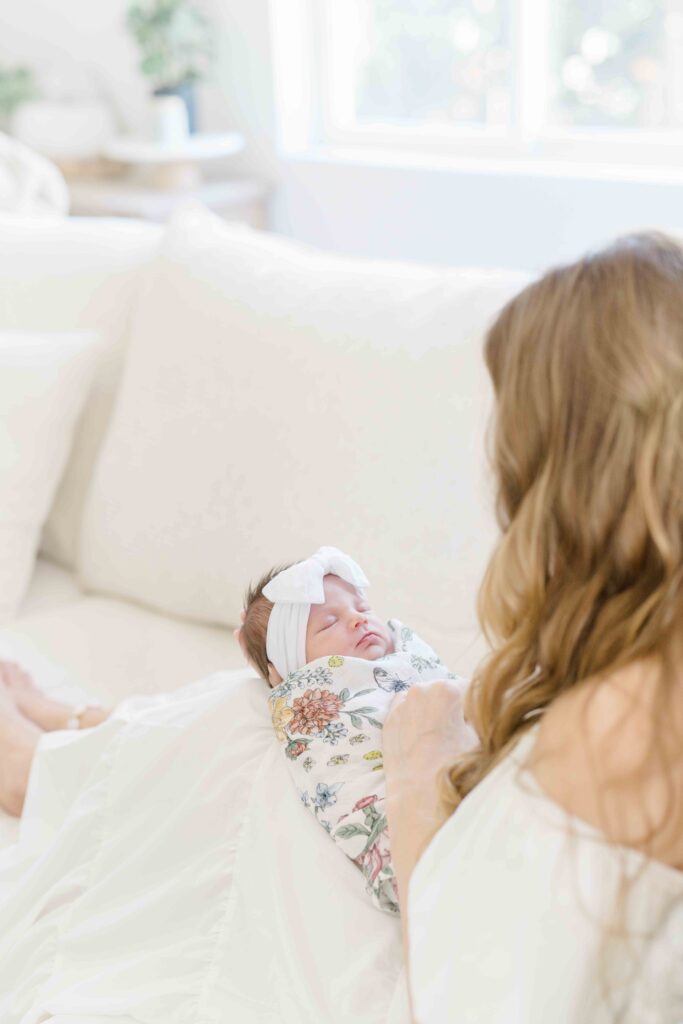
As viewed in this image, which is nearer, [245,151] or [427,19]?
[427,19]

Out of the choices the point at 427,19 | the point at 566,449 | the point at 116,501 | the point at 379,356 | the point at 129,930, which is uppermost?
the point at 427,19

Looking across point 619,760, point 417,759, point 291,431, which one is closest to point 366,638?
point 417,759

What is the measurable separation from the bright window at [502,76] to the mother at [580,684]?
218cm

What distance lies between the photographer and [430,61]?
10.9 feet

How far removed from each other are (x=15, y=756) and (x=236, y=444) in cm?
50

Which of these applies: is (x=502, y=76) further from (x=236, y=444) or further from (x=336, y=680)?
(x=336, y=680)

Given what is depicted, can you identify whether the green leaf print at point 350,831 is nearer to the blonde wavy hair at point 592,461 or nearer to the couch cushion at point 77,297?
the blonde wavy hair at point 592,461

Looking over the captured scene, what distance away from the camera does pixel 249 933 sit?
117 cm

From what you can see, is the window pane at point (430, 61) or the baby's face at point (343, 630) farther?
the window pane at point (430, 61)

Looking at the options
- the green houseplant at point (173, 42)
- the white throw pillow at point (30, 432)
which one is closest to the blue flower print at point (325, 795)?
the white throw pillow at point (30, 432)

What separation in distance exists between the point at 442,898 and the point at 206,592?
892 mm

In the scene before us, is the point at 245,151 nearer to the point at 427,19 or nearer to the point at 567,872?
the point at 427,19

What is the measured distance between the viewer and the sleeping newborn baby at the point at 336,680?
1.16m

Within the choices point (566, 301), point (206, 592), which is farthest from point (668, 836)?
point (206, 592)
